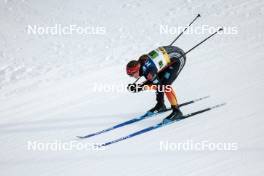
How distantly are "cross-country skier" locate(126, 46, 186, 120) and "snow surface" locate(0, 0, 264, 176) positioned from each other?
0.48 m

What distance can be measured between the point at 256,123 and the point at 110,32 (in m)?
8.69

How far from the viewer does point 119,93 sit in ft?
26.9

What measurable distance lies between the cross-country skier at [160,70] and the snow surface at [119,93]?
0.48 m

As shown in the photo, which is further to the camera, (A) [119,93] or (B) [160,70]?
(A) [119,93]

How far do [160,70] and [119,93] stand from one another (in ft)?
7.01

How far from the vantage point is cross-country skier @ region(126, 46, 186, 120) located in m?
6.09

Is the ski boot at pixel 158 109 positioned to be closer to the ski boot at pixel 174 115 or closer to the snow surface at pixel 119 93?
the snow surface at pixel 119 93

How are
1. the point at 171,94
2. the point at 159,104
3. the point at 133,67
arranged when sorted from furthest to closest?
the point at 159,104
the point at 171,94
the point at 133,67

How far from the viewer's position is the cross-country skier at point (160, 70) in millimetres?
6094

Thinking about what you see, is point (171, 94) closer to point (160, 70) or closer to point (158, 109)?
point (160, 70)

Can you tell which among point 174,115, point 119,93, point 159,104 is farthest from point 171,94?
point 119,93

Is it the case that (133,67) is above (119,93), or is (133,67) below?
below

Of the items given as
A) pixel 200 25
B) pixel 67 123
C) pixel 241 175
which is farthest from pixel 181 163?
pixel 200 25

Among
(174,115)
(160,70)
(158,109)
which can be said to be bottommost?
(174,115)
